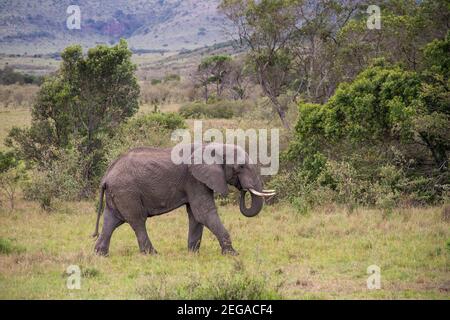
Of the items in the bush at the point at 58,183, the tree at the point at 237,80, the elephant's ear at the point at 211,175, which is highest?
the tree at the point at 237,80

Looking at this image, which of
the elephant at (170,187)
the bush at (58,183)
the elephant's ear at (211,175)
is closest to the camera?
the elephant's ear at (211,175)

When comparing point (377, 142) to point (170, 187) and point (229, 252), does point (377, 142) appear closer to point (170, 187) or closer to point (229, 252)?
point (229, 252)

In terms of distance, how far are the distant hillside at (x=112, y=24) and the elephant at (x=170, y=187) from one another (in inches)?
3680

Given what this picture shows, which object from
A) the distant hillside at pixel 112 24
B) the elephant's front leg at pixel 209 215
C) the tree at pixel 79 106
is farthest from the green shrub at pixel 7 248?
the distant hillside at pixel 112 24

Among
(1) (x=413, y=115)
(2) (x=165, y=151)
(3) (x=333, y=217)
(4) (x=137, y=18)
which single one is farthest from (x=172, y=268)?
(4) (x=137, y=18)

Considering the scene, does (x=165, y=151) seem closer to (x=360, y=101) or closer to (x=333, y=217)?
(x=333, y=217)

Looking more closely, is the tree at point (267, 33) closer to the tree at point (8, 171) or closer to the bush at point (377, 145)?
the bush at point (377, 145)

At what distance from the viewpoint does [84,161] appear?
22016 mm

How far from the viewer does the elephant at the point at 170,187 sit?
13289 millimetres

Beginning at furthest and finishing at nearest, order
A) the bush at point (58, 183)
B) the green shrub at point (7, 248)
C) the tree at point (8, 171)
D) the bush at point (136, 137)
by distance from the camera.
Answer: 1. the bush at point (136, 137)
2. the tree at point (8, 171)
3. the bush at point (58, 183)
4. the green shrub at point (7, 248)

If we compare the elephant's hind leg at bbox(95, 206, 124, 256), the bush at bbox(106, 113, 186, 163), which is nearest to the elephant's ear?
the elephant's hind leg at bbox(95, 206, 124, 256)

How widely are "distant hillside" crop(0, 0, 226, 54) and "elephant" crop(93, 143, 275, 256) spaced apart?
93467mm

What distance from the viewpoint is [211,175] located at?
13.2m

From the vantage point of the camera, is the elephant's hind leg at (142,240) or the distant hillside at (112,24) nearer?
the elephant's hind leg at (142,240)
